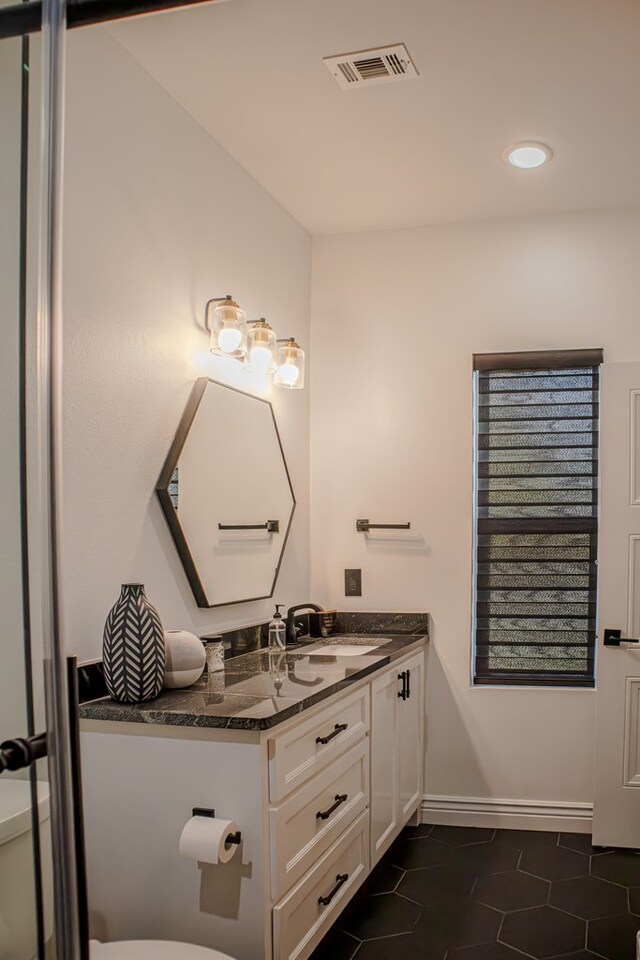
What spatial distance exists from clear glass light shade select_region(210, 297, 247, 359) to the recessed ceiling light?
119cm

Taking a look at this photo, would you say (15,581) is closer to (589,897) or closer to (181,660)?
(181,660)

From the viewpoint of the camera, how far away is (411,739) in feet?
11.2

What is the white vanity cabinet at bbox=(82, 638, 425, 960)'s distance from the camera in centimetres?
191

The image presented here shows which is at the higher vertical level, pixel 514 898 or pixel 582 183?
pixel 582 183

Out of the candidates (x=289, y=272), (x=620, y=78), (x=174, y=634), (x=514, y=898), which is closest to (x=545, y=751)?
(x=514, y=898)

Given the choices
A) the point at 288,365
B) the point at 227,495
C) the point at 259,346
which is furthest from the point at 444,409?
the point at 227,495

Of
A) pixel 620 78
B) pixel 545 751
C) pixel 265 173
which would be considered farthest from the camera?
pixel 545 751

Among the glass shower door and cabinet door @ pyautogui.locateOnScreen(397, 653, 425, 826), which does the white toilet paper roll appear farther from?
cabinet door @ pyautogui.locateOnScreen(397, 653, 425, 826)

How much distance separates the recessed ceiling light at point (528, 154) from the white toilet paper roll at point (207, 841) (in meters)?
2.48

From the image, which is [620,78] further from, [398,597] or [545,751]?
[545,751]

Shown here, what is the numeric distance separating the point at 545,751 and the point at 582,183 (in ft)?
7.87

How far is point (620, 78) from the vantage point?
2.55 m

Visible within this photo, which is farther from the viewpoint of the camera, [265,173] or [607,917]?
[265,173]

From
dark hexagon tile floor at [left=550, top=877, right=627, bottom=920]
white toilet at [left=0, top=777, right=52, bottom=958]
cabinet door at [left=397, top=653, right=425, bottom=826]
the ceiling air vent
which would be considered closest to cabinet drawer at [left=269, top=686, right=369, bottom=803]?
cabinet door at [left=397, top=653, right=425, bottom=826]
